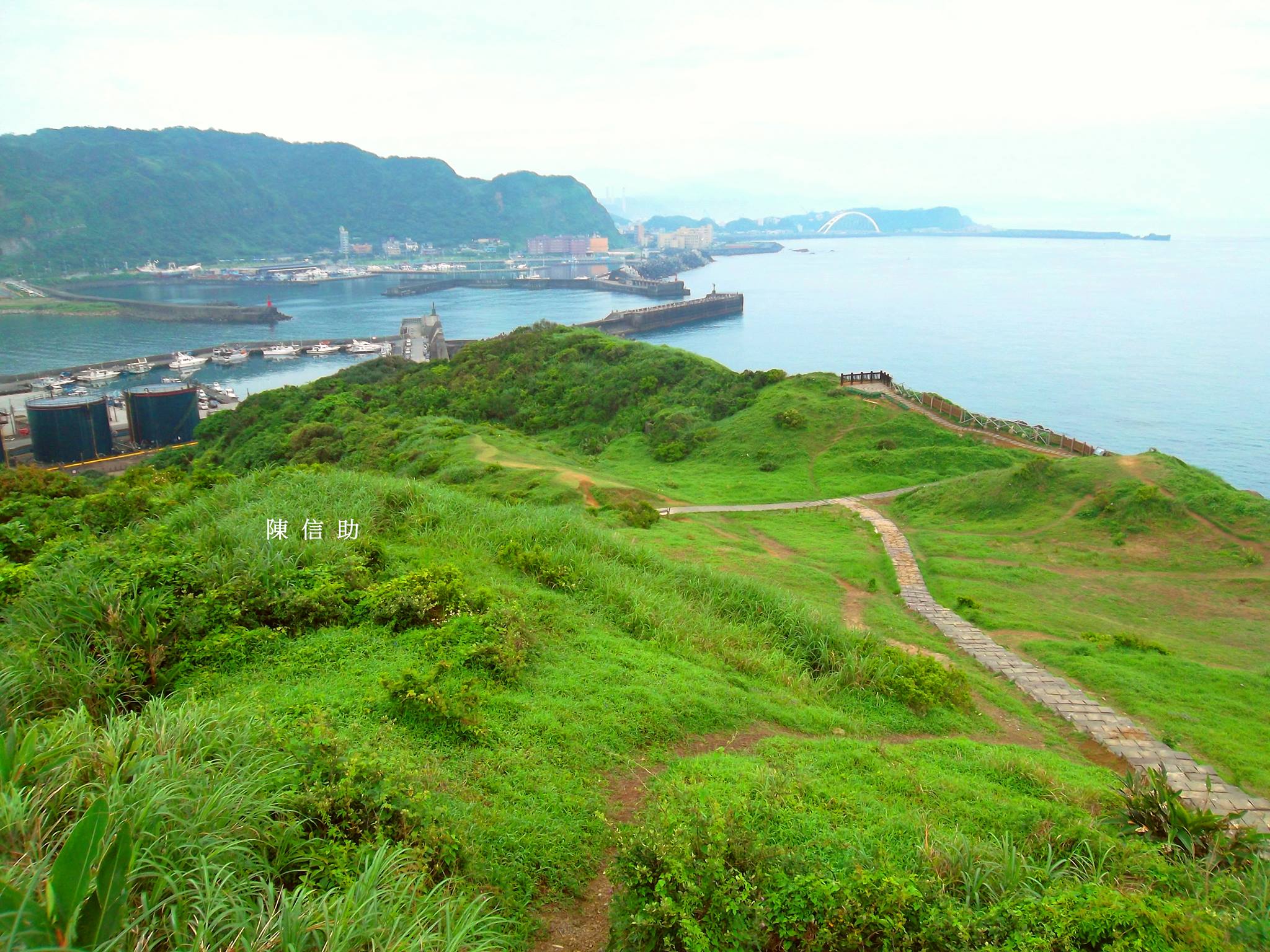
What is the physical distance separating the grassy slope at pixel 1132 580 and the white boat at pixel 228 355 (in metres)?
67.8

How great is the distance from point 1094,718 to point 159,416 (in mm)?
50226

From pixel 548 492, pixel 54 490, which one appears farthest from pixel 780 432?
pixel 54 490

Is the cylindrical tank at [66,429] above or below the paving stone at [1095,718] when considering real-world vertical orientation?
below

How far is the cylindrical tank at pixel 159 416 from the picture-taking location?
45.8 metres

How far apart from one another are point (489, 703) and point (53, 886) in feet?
12.3

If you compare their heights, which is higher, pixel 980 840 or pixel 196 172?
pixel 196 172

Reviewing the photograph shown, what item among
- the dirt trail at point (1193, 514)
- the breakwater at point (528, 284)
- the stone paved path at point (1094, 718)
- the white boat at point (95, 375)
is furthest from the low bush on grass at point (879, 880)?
the breakwater at point (528, 284)

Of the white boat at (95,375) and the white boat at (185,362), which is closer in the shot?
the white boat at (95,375)

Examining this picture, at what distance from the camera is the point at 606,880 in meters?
5.16

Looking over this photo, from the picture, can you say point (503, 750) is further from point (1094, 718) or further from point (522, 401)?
point (522, 401)

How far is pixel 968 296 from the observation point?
98500 mm

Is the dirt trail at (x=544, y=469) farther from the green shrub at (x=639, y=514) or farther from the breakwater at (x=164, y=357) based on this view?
the breakwater at (x=164, y=357)

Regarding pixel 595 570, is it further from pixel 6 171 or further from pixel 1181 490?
pixel 6 171

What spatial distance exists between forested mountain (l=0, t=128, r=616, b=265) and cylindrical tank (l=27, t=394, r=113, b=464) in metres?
95.0
